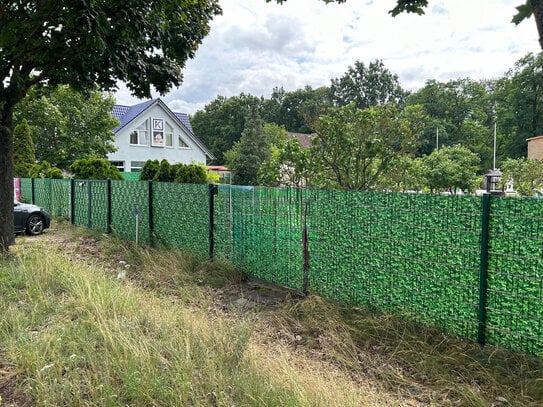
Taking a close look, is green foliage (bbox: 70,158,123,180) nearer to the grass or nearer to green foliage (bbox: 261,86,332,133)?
the grass

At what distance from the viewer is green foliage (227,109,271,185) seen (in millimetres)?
37062

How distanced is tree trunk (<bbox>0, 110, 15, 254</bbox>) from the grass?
7.87 feet

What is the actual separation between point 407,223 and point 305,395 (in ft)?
7.54

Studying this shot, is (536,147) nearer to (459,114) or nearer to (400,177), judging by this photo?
(459,114)

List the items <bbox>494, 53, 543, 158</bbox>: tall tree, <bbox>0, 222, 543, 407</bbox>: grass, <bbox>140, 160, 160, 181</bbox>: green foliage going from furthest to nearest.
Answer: <bbox>494, 53, 543, 158</bbox>: tall tree, <bbox>140, 160, 160, 181</bbox>: green foliage, <bbox>0, 222, 543, 407</bbox>: grass

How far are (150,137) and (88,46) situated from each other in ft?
89.9

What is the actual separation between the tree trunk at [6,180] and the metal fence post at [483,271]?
24.0ft

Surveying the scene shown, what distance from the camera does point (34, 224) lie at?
11352 millimetres

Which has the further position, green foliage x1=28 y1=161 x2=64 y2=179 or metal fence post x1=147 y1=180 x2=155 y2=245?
green foliage x1=28 y1=161 x2=64 y2=179

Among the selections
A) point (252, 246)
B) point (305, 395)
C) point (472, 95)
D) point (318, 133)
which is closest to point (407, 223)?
point (305, 395)

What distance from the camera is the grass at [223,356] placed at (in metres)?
2.60

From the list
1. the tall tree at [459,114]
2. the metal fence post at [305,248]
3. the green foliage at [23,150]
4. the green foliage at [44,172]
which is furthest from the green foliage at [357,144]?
the tall tree at [459,114]

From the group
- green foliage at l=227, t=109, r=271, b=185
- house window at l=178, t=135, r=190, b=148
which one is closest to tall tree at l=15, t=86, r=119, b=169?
house window at l=178, t=135, r=190, b=148

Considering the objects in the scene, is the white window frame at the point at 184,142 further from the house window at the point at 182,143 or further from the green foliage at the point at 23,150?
the green foliage at the point at 23,150
